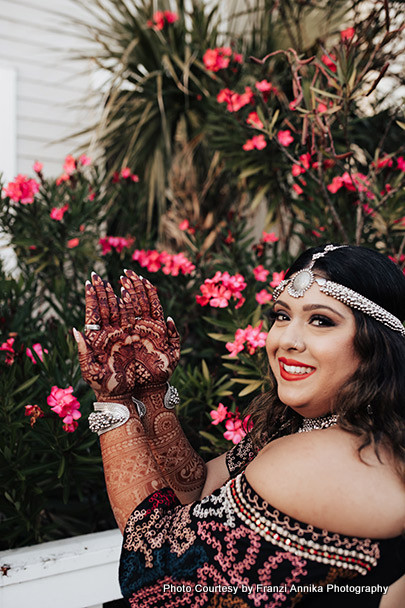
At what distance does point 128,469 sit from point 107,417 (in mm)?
122

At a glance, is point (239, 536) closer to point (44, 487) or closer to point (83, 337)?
point (83, 337)

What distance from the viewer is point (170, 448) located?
152cm

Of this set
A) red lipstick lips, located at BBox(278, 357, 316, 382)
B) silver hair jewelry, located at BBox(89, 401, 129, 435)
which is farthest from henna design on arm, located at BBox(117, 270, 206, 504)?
red lipstick lips, located at BBox(278, 357, 316, 382)

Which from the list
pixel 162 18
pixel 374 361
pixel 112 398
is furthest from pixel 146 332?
pixel 162 18

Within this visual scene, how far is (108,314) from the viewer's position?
1.29 m

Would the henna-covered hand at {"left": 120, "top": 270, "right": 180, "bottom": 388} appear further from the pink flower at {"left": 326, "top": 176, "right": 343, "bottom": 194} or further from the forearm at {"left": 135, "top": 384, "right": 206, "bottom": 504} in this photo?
the pink flower at {"left": 326, "top": 176, "right": 343, "bottom": 194}

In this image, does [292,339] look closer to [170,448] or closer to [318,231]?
[170,448]

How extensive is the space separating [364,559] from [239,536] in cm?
23

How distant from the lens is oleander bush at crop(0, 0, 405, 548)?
6.93 ft

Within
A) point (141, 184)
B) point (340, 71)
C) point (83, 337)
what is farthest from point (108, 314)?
point (141, 184)

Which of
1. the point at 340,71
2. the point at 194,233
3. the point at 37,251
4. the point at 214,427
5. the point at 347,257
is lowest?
the point at 214,427

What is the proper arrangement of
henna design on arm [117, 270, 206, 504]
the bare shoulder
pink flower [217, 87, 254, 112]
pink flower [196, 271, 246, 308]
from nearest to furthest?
the bare shoulder
henna design on arm [117, 270, 206, 504]
pink flower [196, 271, 246, 308]
pink flower [217, 87, 254, 112]

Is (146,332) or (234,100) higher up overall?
(234,100)

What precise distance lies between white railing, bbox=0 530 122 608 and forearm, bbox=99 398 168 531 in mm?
594
